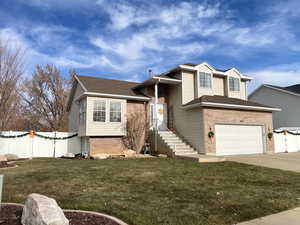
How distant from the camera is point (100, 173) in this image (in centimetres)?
778

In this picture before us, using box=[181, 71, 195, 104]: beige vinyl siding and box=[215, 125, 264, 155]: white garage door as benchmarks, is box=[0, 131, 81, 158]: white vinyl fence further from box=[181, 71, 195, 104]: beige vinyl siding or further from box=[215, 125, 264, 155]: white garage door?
box=[215, 125, 264, 155]: white garage door

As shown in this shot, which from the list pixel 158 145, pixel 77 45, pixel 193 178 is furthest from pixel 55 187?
pixel 77 45

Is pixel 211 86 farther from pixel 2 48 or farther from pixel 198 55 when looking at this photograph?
pixel 2 48

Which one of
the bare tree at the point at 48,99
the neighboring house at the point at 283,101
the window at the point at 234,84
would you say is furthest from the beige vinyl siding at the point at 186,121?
the bare tree at the point at 48,99

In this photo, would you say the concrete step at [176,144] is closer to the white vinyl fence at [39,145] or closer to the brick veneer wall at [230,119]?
the brick veneer wall at [230,119]

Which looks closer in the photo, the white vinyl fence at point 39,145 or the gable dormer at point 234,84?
the white vinyl fence at point 39,145

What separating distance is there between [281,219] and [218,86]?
14170mm

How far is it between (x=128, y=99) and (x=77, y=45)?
5093 millimetres

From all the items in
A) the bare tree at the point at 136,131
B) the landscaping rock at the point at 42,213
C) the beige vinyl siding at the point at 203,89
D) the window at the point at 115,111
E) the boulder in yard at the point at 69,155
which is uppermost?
the beige vinyl siding at the point at 203,89

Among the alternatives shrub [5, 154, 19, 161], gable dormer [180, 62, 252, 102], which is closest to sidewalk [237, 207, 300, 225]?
gable dormer [180, 62, 252, 102]

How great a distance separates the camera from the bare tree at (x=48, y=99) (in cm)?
2673

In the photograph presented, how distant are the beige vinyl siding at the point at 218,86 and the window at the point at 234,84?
68 centimetres

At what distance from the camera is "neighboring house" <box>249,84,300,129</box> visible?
21219 mm

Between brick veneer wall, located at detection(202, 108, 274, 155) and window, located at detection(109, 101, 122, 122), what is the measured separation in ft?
19.1
